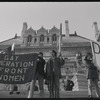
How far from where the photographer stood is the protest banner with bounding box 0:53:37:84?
266 inches

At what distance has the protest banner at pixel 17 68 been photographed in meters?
6.77

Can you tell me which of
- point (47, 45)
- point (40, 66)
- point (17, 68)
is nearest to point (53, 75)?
point (40, 66)

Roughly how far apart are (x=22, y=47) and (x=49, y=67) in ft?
66.5

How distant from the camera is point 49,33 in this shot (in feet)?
94.7

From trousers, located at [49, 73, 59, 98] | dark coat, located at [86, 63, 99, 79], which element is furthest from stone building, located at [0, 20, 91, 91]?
trousers, located at [49, 73, 59, 98]

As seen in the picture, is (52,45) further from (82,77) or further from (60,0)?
(60,0)

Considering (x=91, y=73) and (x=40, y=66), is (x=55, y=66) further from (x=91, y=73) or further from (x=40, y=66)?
(x=91, y=73)

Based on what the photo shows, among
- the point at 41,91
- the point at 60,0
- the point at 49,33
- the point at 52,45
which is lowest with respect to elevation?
the point at 41,91

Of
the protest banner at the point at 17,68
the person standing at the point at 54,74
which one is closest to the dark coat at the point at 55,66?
the person standing at the point at 54,74

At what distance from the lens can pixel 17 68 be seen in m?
7.09

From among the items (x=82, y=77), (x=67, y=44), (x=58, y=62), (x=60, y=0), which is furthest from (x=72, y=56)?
(x=60, y=0)

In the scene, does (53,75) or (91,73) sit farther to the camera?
(91,73)

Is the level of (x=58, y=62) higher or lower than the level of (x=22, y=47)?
lower

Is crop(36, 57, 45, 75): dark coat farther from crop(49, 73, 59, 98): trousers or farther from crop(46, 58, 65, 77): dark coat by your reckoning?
crop(49, 73, 59, 98): trousers
